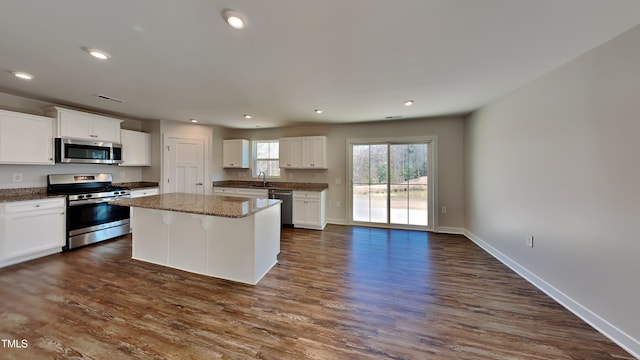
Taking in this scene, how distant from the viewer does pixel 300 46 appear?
72.9 inches

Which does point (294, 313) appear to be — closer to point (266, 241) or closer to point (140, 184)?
point (266, 241)

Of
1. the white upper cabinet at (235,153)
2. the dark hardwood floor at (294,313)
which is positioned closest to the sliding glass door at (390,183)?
the dark hardwood floor at (294,313)

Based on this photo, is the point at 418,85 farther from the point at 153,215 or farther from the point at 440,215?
the point at 153,215

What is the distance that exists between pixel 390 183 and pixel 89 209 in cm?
550

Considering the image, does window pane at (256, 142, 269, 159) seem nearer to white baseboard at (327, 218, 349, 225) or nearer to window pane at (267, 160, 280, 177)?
window pane at (267, 160, 280, 177)

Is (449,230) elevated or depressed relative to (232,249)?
depressed

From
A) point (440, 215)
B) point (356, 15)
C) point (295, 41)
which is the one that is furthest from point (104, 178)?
point (440, 215)

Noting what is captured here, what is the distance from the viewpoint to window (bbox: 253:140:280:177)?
5.65m

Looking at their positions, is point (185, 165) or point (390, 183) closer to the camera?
point (390, 183)

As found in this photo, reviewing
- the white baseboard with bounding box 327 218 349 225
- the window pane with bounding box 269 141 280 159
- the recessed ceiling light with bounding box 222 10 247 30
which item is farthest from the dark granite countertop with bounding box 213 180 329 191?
the recessed ceiling light with bounding box 222 10 247 30

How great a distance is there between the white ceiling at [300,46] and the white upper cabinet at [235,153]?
2311 mm

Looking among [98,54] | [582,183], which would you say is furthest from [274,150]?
[582,183]

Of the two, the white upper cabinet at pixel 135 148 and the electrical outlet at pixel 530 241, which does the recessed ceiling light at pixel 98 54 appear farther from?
the electrical outlet at pixel 530 241

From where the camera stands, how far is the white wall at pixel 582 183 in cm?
165
